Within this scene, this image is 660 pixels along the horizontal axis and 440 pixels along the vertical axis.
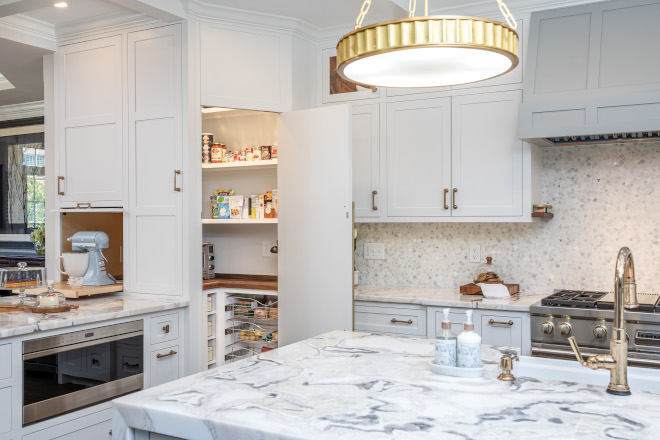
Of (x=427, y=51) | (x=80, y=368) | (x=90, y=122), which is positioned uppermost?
(x=90, y=122)

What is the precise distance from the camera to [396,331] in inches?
143

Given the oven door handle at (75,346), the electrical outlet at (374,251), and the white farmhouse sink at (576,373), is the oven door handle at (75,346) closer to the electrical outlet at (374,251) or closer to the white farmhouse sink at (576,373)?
the electrical outlet at (374,251)

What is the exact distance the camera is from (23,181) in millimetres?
5828

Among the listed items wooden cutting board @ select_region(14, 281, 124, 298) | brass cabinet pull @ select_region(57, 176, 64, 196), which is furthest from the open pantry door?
brass cabinet pull @ select_region(57, 176, 64, 196)

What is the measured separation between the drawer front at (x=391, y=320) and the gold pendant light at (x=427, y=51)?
6.46ft

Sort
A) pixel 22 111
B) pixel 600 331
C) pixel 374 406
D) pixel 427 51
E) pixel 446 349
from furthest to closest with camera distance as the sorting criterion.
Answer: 1. pixel 22 111
2. pixel 600 331
3. pixel 446 349
4. pixel 427 51
5. pixel 374 406

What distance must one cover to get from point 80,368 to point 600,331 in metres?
2.59

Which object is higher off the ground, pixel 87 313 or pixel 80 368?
pixel 87 313

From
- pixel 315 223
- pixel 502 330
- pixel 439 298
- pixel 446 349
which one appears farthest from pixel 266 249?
pixel 446 349

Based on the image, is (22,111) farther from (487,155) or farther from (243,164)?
(487,155)

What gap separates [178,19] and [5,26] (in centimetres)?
110

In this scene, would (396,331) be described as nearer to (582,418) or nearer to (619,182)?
(619,182)

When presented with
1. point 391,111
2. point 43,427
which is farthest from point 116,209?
point 391,111

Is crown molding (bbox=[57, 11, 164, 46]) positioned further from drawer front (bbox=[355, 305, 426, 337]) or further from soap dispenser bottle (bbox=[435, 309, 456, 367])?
soap dispenser bottle (bbox=[435, 309, 456, 367])
